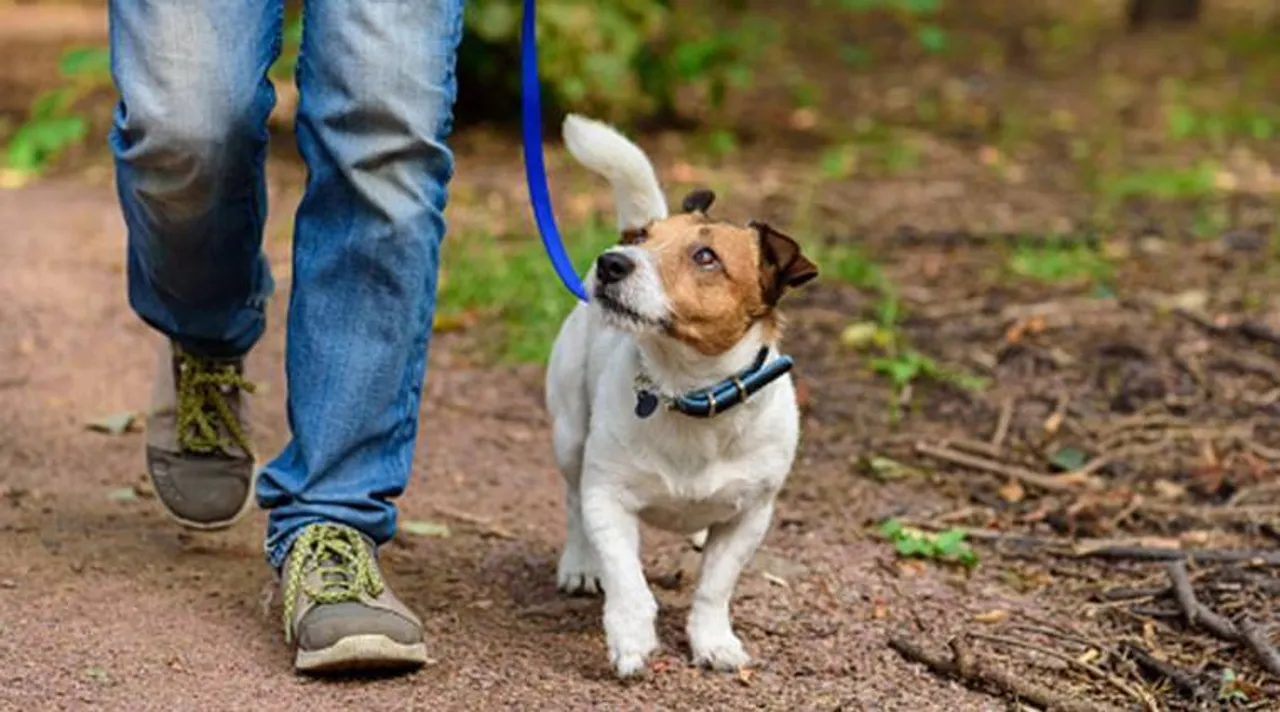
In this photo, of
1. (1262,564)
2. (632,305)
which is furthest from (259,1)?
(1262,564)

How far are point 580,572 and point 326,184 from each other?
3.27 feet

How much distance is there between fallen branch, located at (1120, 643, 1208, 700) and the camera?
3611 mm

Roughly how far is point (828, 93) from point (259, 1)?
777 cm

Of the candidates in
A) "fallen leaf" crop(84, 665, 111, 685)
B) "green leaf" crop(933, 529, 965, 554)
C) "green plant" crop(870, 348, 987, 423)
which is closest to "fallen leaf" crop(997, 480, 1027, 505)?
"green leaf" crop(933, 529, 965, 554)

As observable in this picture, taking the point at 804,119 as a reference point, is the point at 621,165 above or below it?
above

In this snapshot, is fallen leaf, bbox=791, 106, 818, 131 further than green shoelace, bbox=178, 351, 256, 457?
Yes

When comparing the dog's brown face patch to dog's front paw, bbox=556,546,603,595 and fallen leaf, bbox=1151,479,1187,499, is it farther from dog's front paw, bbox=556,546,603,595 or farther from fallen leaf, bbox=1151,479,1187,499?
fallen leaf, bbox=1151,479,1187,499

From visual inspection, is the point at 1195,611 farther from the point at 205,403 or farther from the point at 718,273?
the point at 205,403

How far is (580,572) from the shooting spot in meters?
3.95

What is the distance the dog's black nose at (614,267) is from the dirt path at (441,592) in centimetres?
71

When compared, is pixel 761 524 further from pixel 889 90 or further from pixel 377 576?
pixel 889 90

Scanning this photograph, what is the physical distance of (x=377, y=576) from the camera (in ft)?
Result: 11.4

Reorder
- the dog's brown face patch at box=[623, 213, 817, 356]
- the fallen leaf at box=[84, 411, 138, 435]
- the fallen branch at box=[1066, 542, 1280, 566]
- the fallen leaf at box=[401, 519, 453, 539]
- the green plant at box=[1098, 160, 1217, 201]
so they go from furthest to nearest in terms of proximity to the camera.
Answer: the green plant at box=[1098, 160, 1217, 201], the fallen leaf at box=[84, 411, 138, 435], the fallen leaf at box=[401, 519, 453, 539], the fallen branch at box=[1066, 542, 1280, 566], the dog's brown face patch at box=[623, 213, 817, 356]

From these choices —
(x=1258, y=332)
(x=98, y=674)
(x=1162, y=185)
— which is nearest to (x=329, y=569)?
(x=98, y=674)
